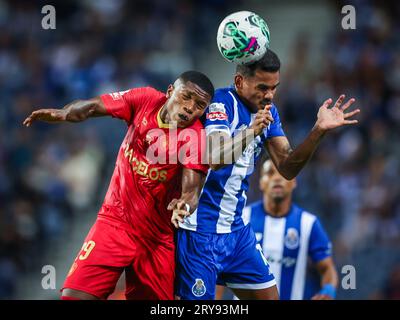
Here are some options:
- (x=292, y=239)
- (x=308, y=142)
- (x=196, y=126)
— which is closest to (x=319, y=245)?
(x=292, y=239)

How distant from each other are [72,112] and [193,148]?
3.04 feet

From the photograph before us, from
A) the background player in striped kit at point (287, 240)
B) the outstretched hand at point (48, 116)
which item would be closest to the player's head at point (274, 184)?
the background player in striped kit at point (287, 240)

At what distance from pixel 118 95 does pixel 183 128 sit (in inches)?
23.2

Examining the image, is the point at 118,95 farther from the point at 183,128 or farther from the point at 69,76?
the point at 69,76

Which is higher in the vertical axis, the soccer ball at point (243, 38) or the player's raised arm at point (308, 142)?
the soccer ball at point (243, 38)

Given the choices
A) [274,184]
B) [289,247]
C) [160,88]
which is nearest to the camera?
[274,184]

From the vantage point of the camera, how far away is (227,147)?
5.86m

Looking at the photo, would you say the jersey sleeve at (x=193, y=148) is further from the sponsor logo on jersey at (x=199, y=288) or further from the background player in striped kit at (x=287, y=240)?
the background player in striped kit at (x=287, y=240)

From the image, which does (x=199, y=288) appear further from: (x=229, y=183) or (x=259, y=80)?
(x=259, y=80)

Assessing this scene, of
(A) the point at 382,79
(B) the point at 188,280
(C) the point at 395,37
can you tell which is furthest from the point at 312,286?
(C) the point at 395,37

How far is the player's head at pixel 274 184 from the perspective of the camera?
8.12 m

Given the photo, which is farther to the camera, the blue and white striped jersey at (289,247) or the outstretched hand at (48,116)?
the blue and white striped jersey at (289,247)

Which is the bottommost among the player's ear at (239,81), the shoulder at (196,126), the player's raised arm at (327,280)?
the player's raised arm at (327,280)
